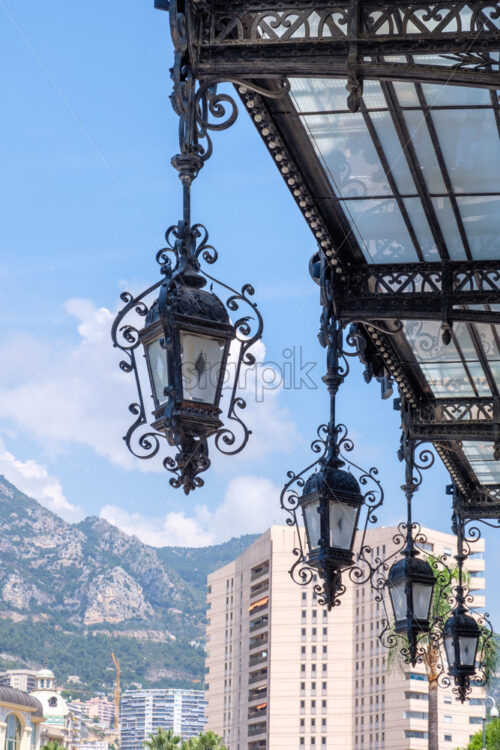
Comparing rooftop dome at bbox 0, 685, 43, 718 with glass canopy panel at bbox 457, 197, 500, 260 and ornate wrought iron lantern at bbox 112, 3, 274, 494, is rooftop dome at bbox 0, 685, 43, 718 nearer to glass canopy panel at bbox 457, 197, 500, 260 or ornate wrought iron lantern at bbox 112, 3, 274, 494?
glass canopy panel at bbox 457, 197, 500, 260

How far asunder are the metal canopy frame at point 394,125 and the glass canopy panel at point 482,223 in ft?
0.23

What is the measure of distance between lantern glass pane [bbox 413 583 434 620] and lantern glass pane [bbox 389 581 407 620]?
0.11m

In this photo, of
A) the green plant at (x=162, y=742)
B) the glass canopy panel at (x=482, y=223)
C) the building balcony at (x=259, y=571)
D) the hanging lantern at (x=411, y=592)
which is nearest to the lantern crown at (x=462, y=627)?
the hanging lantern at (x=411, y=592)

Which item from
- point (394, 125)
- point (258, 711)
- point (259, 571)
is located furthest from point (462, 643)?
point (259, 571)

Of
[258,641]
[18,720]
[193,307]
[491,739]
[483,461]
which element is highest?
[258,641]

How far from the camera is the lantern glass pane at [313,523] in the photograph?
812 cm

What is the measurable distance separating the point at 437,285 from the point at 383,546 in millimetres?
89913

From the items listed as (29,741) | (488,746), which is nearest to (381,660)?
(29,741)

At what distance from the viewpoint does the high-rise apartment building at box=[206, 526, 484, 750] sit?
96.2 meters

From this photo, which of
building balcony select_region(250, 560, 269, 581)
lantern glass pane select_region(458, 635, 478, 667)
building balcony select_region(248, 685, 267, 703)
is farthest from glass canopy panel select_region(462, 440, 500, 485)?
building balcony select_region(248, 685, 267, 703)

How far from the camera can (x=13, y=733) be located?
75.1m

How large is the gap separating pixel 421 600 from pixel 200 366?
692 cm

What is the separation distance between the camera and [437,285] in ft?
29.9

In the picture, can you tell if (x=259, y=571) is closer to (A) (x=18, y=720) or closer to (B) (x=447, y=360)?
(A) (x=18, y=720)
